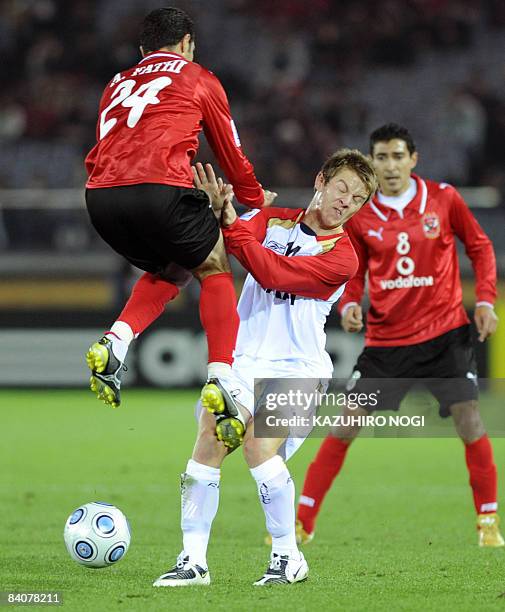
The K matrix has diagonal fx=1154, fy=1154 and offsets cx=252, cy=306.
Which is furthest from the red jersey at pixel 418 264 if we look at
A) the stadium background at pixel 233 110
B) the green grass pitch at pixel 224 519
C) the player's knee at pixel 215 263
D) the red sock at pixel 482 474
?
the stadium background at pixel 233 110

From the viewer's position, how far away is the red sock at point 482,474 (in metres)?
6.16

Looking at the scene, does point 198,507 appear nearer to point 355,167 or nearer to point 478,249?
point 355,167

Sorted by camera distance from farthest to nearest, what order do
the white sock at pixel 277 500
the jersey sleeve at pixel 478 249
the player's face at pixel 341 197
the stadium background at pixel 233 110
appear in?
the stadium background at pixel 233 110 < the jersey sleeve at pixel 478 249 < the player's face at pixel 341 197 < the white sock at pixel 277 500

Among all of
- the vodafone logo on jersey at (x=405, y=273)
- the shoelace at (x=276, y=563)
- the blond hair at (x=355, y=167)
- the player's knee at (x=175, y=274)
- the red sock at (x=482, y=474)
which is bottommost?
the shoelace at (x=276, y=563)

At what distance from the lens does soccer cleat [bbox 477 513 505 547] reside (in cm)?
593

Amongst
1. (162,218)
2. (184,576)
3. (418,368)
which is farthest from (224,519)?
(162,218)

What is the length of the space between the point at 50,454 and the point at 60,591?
4.95m

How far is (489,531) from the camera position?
601 cm

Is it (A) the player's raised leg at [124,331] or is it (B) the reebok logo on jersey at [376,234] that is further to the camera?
(B) the reebok logo on jersey at [376,234]

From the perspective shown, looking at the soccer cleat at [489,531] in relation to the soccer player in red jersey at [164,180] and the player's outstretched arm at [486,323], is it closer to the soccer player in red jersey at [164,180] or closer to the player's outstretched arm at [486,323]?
the player's outstretched arm at [486,323]

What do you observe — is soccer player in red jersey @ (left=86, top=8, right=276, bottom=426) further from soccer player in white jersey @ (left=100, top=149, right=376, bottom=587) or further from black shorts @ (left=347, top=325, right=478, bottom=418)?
black shorts @ (left=347, top=325, right=478, bottom=418)

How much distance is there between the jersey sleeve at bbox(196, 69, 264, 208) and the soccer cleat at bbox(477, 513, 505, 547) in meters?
2.30

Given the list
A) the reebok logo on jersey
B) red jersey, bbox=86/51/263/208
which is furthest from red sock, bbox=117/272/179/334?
the reebok logo on jersey

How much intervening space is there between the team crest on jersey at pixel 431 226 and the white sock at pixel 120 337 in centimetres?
224
